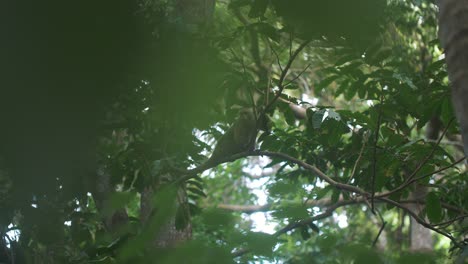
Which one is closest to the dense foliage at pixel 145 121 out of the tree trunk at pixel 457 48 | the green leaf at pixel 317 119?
the green leaf at pixel 317 119

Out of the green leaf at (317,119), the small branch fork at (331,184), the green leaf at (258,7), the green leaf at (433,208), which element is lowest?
the green leaf at (433,208)

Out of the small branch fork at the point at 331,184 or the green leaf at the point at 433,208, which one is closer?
the small branch fork at the point at 331,184

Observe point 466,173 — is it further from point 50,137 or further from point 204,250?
point 50,137

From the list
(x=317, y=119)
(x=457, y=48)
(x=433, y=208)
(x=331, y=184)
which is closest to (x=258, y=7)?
(x=317, y=119)

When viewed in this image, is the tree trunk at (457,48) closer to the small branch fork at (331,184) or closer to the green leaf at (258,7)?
the green leaf at (258,7)

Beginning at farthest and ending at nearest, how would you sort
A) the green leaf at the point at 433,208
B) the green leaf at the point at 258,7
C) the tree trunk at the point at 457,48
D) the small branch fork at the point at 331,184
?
1. the green leaf at the point at 433,208
2. the small branch fork at the point at 331,184
3. the green leaf at the point at 258,7
4. the tree trunk at the point at 457,48

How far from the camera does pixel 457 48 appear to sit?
3.97 feet

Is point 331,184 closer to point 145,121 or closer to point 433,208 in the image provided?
point 433,208

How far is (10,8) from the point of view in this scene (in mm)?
833

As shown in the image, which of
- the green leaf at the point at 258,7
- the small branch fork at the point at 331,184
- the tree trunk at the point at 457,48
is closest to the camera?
the tree trunk at the point at 457,48

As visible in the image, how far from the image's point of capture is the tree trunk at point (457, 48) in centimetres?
116

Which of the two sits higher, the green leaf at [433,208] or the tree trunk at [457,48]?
the tree trunk at [457,48]

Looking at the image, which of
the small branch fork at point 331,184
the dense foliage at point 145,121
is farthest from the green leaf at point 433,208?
the small branch fork at point 331,184

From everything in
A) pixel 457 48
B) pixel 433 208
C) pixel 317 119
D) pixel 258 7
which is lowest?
pixel 433 208
